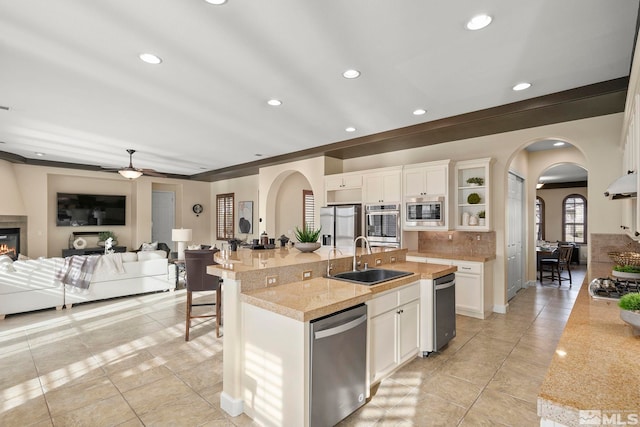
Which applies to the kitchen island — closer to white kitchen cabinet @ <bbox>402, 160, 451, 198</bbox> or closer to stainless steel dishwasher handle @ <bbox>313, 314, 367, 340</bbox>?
stainless steel dishwasher handle @ <bbox>313, 314, 367, 340</bbox>

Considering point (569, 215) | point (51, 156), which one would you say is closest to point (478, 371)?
point (51, 156)

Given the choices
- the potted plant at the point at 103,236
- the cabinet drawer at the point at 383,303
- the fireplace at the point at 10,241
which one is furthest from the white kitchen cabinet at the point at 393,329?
the potted plant at the point at 103,236

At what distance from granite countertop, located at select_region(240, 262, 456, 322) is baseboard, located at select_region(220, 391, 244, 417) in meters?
0.76

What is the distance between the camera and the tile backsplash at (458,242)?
501cm

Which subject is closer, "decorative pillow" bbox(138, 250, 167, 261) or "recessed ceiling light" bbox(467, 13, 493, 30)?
"recessed ceiling light" bbox(467, 13, 493, 30)

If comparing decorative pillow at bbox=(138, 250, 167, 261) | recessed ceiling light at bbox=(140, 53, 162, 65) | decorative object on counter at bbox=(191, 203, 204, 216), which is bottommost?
decorative pillow at bbox=(138, 250, 167, 261)

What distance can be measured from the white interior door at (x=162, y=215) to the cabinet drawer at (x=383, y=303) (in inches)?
359

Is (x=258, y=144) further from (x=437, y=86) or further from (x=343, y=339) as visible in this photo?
(x=343, y=339)

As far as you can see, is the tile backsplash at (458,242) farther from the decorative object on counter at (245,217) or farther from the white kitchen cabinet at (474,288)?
the decorative object on counter at (245,217)

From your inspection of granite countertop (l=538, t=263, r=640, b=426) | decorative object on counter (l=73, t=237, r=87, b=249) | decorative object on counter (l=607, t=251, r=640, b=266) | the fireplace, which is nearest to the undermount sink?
granite countertop (l=538, t=263, r=640, b=426)

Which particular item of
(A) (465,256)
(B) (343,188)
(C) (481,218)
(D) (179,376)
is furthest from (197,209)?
(C) (481,218)

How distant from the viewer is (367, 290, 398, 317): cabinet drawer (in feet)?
8.34

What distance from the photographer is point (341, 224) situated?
5992mm

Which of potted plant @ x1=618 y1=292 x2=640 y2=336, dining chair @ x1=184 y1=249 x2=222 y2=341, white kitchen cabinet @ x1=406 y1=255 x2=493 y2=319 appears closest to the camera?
potted plant @ x1=618 y1=292 x2=640 y2=336
